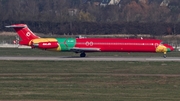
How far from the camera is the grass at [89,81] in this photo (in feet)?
110

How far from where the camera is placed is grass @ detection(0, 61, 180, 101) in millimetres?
33491

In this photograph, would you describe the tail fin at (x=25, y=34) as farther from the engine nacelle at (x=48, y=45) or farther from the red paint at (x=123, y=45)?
the red paint at (x=123, y=45)

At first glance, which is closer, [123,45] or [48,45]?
[123,45]

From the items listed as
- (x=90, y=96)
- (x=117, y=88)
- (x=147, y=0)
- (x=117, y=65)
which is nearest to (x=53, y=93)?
(x=90, y=96)

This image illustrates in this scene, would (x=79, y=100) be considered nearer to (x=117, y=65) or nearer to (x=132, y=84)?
(x=132, y=84)

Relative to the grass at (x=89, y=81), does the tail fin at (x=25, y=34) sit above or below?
above

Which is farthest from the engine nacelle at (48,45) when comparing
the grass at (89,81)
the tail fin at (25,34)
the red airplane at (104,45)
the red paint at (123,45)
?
the grass at (89,81)

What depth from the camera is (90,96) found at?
33.3m

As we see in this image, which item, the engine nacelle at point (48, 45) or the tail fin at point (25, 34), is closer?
the engine nacelle at point (48, 45)

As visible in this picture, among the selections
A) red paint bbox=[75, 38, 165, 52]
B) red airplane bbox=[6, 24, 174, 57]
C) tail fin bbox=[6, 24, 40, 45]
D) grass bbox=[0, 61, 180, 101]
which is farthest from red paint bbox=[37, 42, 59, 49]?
grass bbox=[0, 61, 180, 101]

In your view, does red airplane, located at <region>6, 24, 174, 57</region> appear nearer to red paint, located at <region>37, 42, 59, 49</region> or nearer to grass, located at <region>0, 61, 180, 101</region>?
red paint, located at <region>37, 42, 59, 49</region>

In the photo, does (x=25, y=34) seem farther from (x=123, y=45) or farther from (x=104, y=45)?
(x=123, y=45)

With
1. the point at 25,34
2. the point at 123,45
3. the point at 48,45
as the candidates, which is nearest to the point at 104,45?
the point at 123,45

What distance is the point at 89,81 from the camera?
41.7m
